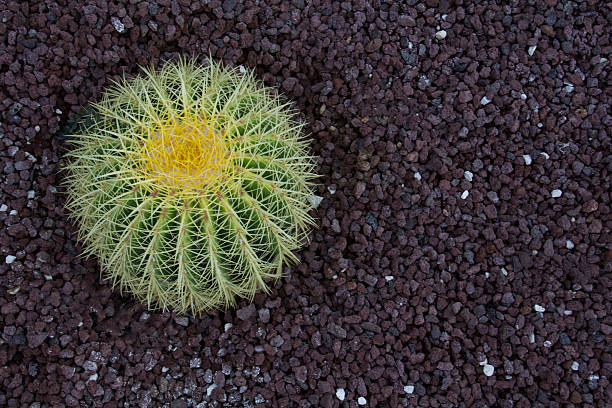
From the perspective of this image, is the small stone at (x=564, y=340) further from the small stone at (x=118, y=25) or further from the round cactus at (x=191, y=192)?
the small stone at (x=118, y=25)

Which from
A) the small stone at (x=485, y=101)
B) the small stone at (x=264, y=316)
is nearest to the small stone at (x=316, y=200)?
the small stone at (x=264, y=316)

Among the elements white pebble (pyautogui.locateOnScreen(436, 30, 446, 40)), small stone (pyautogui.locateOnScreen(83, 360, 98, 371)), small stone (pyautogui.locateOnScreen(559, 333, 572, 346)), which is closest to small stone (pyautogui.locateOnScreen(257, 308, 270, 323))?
small stone (pyautogui.locateOnScreen(83, 360, 98, 371))

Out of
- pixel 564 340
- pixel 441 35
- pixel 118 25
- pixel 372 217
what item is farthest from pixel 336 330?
pixel 118 25

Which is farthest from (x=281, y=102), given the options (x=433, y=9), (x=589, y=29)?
(x=589, y=29)

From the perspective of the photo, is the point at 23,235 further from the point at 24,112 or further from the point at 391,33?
the point at 391,33

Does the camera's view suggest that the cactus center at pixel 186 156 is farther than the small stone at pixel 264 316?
No

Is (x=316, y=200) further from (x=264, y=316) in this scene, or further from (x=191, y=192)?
(x=191, y=192)

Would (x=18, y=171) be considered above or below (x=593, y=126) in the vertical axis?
below
